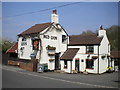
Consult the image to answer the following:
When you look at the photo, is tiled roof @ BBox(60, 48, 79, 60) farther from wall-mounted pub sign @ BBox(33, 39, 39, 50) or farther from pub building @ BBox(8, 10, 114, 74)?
wall-mounted pub sign @ BBox(33, 39, 39, 50)

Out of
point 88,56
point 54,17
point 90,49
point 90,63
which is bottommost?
point 90,63

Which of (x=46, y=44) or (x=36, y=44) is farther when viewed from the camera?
(x=46, y=44)

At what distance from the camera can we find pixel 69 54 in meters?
25.1

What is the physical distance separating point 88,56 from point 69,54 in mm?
2935

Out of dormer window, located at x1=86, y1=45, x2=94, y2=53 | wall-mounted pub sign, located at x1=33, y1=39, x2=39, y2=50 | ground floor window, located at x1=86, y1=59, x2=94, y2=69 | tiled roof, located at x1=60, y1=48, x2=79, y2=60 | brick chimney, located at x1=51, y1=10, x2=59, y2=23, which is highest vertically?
brick chimney, located at x1=51, y1=10, x2=59, y2=23

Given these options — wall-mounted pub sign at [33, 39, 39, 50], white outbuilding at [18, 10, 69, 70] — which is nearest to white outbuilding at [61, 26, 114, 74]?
white outbuilding at [18, 10, 69, 70]

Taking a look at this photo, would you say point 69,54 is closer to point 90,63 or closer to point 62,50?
point 62,50

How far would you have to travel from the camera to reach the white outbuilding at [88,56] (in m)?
23.9

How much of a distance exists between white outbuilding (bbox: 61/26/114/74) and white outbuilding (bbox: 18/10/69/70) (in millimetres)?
1407

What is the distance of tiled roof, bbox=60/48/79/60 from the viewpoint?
24225 millimetres

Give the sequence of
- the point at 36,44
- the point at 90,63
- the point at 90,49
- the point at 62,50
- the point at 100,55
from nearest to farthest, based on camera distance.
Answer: the point at 36,44
the point at 100,55
the point at 90,63
the point at 90,49
the point at 62,50

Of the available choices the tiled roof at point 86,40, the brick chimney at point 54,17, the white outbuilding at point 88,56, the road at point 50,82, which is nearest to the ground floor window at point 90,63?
the white outbuilding at point 88,56

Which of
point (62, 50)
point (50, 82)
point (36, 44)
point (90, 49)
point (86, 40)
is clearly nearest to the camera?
point (50, 82)

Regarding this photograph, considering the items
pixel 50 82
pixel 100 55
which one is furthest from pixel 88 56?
pixel 50 82
